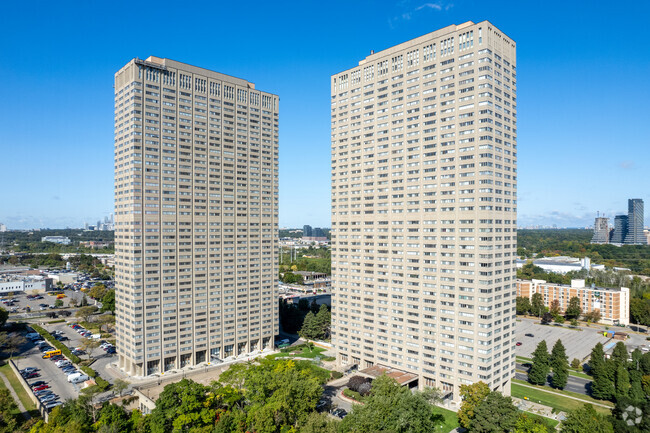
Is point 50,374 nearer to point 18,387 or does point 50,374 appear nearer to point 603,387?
point 18,387

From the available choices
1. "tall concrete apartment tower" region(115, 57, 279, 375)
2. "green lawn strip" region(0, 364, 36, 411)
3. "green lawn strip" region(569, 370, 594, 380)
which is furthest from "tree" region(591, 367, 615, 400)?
"green lawn strip" region(0, 364, 36, 411)

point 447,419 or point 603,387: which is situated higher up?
point 603,387

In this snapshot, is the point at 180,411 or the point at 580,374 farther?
the point at 580,374

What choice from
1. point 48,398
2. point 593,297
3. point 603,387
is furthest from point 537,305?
point 48,398

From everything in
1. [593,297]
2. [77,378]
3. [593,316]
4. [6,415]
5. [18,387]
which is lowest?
[18,387]

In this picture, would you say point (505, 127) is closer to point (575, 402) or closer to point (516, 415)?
point (516, 415)

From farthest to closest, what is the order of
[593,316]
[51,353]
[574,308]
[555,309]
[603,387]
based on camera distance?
[555,309] → [574,308] → [593,316] → [51,353] → [603,387]

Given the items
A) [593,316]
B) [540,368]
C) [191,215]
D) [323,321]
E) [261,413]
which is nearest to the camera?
[261,413]

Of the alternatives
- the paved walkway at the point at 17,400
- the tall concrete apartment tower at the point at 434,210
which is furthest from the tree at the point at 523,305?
the paved walkway at the point at 17,400
